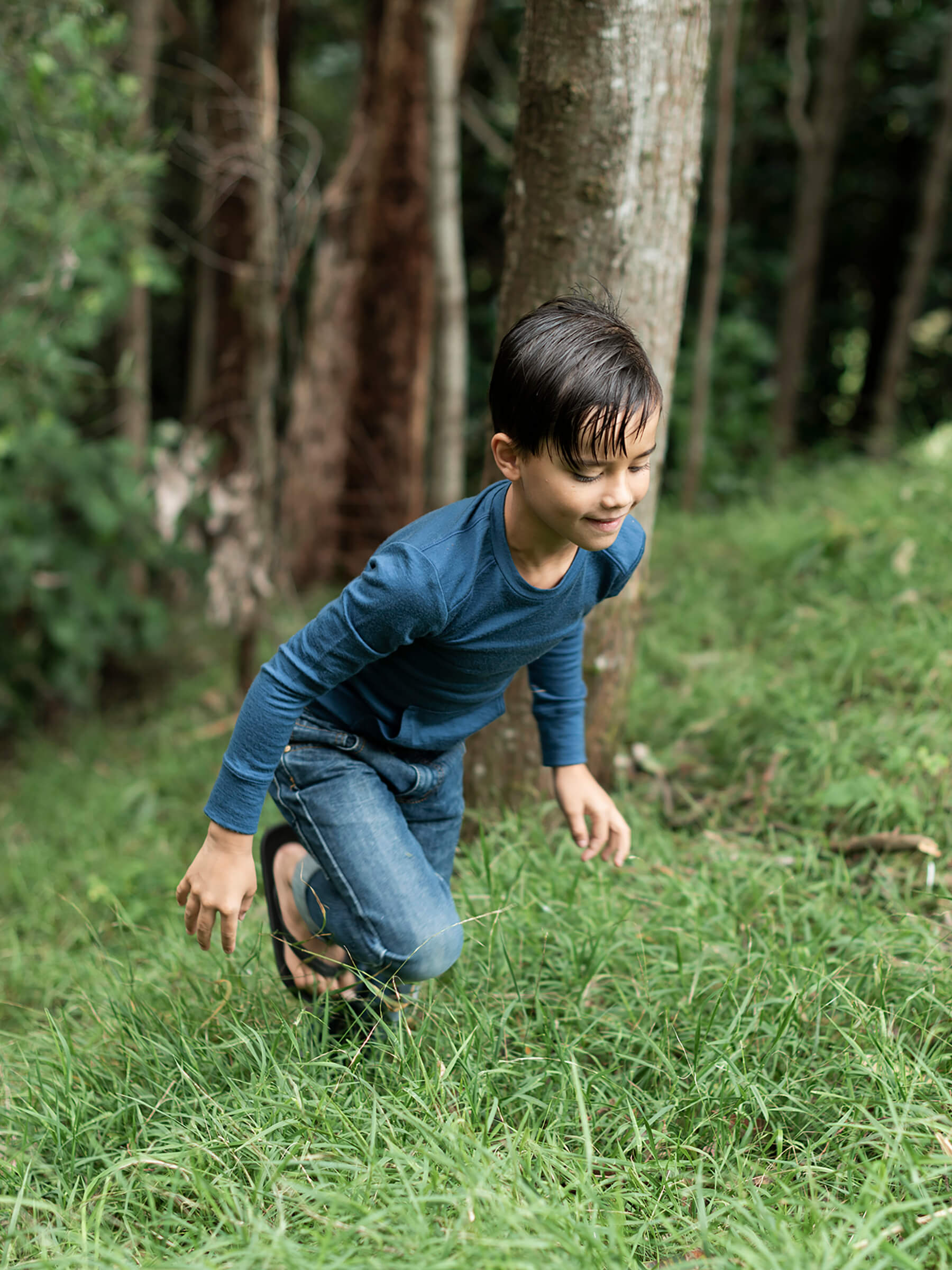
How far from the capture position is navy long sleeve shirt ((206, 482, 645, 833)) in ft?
5.35

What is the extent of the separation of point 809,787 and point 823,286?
28.1 ft

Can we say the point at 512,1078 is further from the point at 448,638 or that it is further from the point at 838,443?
the point at 838,443

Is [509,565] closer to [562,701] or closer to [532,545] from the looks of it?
[532,545]

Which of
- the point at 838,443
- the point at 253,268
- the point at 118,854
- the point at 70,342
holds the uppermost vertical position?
the point at 253,268

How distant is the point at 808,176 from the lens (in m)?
7.38

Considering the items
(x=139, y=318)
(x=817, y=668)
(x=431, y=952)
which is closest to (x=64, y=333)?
(x=139, y=318)

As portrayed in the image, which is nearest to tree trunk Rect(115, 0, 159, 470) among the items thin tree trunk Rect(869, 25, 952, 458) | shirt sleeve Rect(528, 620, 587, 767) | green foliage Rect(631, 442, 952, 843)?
green foliage Rect(631, 442, 952, 843)

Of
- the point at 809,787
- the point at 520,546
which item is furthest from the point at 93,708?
the point at 520,546

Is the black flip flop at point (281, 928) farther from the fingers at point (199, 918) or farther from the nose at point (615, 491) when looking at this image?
the nose at point (615, 491)

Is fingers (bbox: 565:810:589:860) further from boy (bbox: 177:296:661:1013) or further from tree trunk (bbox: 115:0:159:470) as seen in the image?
tree trunk (bbox: 115:0:159:470)

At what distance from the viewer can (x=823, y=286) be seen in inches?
395

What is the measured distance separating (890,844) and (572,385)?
66.2 inches

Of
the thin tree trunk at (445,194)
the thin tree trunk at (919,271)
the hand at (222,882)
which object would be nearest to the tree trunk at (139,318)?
the thin tree trunk at (445,194)

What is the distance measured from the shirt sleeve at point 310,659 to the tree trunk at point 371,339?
453 centimetres
